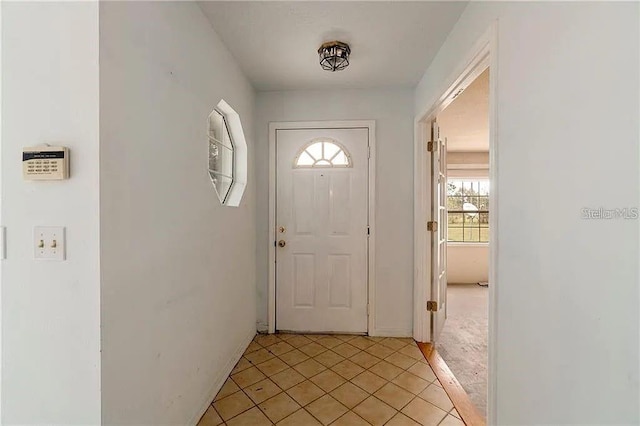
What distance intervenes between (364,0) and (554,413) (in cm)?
203

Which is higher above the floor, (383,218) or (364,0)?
(364,0)

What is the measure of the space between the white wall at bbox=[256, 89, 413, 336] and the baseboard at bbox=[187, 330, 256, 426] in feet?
4.03

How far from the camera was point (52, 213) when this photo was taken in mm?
980

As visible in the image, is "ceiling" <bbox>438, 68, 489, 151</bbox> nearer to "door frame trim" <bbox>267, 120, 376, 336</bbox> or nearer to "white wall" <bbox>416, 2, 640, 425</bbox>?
"door frame trim" <bbox>267, 120, 376, 336</bbox>

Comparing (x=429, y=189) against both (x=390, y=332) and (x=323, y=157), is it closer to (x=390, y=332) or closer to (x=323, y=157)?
(x=323, y=157)

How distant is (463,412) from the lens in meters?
1.74

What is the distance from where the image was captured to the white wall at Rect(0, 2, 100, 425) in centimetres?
96

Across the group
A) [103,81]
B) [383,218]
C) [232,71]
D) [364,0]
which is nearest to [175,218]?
[103,81]

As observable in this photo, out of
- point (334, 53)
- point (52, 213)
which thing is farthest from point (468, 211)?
point (52, 213)

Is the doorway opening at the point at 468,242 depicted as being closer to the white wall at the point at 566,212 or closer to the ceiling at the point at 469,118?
the ceiling at the point at 469,118

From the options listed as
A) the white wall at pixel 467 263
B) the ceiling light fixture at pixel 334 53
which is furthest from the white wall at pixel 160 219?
the white wall at pixel 467 263

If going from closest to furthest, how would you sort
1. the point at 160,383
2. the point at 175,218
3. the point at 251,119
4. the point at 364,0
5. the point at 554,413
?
the point at 554,413 → the point at 160,383 → the point at 175,218 → the point at 364,0 → the point at 251,119

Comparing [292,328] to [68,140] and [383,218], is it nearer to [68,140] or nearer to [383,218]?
[383,218]

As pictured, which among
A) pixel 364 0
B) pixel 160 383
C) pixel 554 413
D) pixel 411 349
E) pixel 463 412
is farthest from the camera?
pixel 411 349
